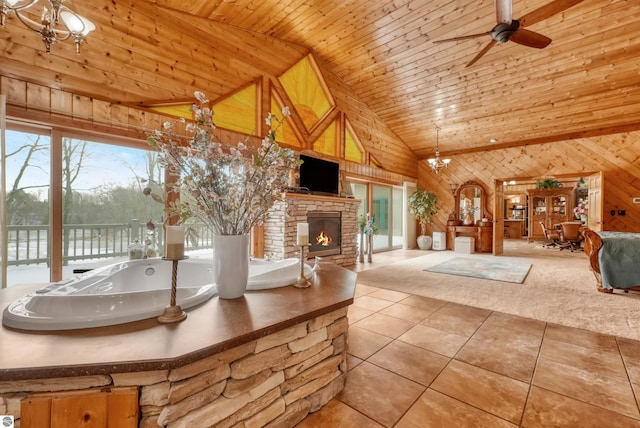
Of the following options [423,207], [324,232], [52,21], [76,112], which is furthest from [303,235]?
[423,207]

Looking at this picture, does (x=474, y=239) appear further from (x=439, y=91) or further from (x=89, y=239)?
(x=89, y=239)

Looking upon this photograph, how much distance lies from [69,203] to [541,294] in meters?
5.92

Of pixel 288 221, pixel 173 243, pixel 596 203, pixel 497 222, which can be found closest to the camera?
pixel 173 243

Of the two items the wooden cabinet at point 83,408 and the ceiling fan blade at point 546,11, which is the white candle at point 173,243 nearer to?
the wooden cabinet at point 83,408

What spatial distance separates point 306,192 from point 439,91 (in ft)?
11.8

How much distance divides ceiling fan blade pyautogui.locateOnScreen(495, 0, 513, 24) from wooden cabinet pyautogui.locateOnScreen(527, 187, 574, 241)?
405 inches

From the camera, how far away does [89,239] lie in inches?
133

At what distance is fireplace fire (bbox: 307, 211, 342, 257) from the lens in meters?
4.95

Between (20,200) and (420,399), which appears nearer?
(420,399)

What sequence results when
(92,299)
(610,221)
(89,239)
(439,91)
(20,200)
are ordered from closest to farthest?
(92,299)
(20,200)
(89,239)
(439,91)
(610,221)

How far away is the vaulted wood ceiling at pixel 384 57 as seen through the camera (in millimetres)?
3119

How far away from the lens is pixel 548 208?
10.6 m

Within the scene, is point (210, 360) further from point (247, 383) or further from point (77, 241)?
point (77, 241)

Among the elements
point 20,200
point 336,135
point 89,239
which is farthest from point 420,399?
point 336,135
